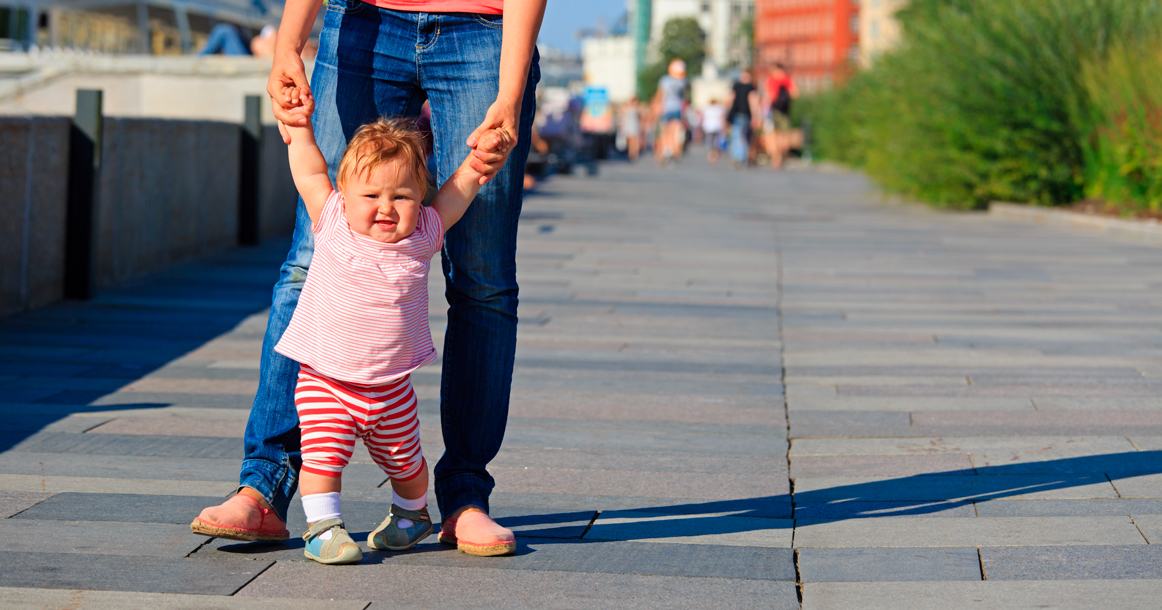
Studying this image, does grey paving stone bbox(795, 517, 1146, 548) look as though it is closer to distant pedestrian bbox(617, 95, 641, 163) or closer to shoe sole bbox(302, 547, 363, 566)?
shoe sole bbox(302, 547, 363, 566)

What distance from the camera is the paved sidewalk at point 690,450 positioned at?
2629 millimetres

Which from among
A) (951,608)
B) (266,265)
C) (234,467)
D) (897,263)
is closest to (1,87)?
(266,265)

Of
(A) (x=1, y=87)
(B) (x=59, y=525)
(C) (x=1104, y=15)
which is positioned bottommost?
(B) (x=59, y=525)

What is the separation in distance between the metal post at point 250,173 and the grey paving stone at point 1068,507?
671 cm

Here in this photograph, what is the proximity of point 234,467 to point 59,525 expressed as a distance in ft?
2.05

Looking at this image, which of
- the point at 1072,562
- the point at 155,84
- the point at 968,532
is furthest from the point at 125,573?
the point at 155,84

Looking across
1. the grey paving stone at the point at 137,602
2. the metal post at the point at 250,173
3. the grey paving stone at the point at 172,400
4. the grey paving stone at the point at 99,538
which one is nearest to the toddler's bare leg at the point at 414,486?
the grey paving stone at the point at 137,602

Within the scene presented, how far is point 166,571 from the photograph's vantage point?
264 cm

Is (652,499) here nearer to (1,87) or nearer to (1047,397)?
(1047,397)

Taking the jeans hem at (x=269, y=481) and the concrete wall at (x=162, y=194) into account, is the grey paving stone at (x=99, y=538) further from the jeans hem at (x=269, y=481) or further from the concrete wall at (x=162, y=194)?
the concrete wall at (x=162, y=194)

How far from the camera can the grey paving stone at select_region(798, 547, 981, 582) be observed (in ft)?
8.79

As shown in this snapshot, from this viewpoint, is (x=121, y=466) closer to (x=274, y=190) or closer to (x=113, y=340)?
(x=113, y=340)

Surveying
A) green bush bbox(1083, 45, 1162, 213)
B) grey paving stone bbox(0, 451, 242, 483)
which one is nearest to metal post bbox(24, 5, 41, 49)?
green bush bbox(1083, 45, 1162, 213)

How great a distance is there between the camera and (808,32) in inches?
5039
